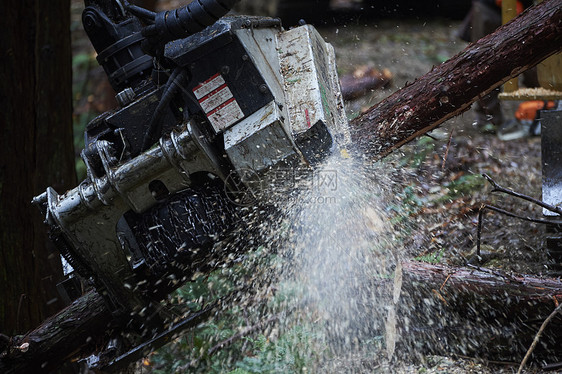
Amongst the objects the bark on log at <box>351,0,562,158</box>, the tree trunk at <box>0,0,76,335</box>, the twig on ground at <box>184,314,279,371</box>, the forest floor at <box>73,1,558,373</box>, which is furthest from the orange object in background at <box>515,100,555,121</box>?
the tree trunk at <box>0,0,76,335</box>

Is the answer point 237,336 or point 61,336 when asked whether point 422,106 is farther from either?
point 61,336

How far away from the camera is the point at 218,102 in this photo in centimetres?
234

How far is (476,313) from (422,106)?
41.5 inches

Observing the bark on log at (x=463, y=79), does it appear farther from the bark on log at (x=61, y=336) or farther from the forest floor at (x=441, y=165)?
the bark on log at (x=61, y=336)

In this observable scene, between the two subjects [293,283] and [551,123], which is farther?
[551,123]

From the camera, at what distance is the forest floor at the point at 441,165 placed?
3207 mm

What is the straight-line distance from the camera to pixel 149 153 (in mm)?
2307

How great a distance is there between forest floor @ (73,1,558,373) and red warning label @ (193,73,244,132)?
4.12ft

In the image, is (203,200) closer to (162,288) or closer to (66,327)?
(162,288)

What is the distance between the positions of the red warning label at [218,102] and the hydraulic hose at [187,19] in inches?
9.1

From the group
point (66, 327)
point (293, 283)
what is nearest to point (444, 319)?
point (293, 283)

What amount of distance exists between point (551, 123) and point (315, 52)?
5.54ft

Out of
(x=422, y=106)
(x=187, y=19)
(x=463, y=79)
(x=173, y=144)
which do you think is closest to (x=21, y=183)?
(x=173, y=144)

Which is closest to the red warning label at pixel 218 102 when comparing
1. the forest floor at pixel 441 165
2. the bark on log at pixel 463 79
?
the bark on log at pixel 463 79
